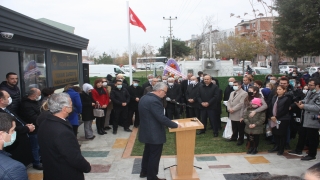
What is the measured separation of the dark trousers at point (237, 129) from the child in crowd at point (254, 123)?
0.65 meters

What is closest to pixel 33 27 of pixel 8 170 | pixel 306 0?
pixel 8 170

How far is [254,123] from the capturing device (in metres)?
6.78

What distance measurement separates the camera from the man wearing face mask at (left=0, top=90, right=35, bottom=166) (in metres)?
4.79

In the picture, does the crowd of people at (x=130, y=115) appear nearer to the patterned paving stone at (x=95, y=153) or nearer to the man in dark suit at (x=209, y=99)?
the man in dark suit at (x=209, y=99)

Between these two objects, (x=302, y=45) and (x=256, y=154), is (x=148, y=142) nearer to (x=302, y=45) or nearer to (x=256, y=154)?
(x=256, y=154)

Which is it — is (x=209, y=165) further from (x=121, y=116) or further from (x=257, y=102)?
(x=121, y=116)

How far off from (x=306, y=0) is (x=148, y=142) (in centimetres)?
1394

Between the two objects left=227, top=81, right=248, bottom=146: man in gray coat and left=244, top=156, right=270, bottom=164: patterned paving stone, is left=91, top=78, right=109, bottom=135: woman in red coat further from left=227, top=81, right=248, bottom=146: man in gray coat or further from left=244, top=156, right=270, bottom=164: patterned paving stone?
left=244, top=156, right=270, bottom=164: patterned paving stone

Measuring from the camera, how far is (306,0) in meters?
15.1

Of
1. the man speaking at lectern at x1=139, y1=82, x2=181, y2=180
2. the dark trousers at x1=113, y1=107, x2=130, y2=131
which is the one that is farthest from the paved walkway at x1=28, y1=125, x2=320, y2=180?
the dark trousers at x1=113, y1=107, x2=130, y2=131

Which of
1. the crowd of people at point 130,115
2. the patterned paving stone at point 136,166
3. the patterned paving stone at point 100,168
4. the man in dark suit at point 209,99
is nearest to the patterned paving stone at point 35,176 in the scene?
the crowd of people at point 130,115

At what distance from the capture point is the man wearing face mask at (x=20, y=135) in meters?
4.79

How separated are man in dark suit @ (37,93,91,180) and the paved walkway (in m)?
2.44

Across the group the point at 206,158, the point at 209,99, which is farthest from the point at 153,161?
the point at 209,99
